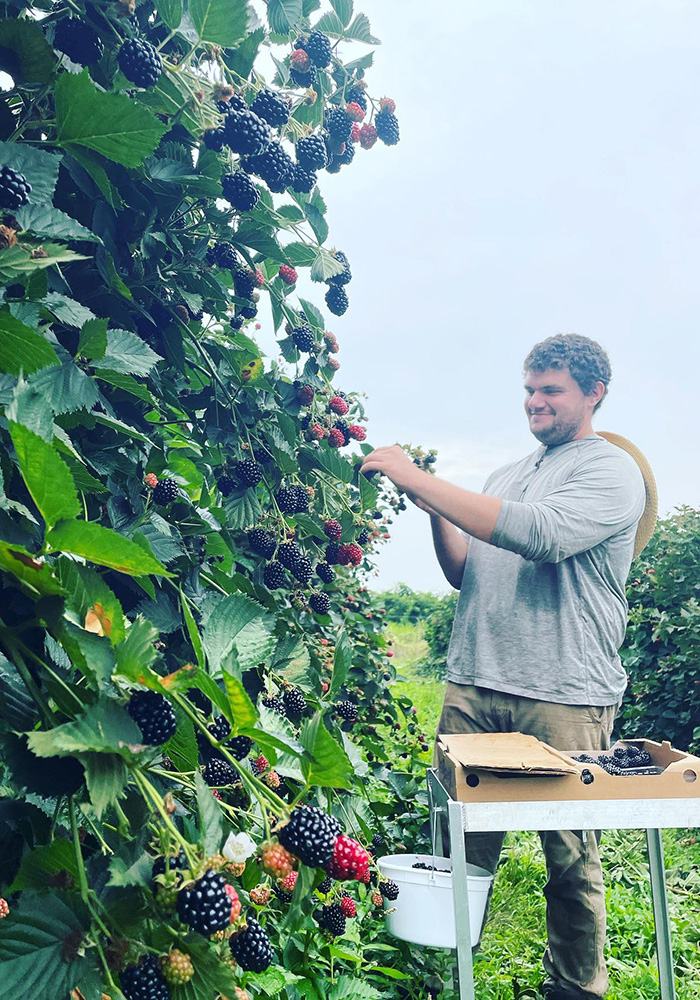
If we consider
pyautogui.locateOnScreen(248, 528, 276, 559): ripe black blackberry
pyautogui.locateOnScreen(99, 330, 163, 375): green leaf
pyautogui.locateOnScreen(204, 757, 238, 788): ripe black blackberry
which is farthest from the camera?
pyautogui.locateOnScreen(248, 528, 276, 559): ripe black blackberry

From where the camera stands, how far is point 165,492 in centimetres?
86

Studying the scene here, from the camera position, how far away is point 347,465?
4.22 ft

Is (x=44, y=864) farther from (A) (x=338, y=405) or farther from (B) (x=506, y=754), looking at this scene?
(B) (x=506, y=754)

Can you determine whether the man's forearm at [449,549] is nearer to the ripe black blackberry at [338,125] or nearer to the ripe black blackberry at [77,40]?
the ripe black blackberry at [338,125]

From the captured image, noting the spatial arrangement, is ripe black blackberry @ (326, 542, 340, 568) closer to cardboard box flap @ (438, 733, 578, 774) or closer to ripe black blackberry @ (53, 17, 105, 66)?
cardboard box flap @ (438, 733, 578, 774)

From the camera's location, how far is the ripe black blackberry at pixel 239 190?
2.98 feet

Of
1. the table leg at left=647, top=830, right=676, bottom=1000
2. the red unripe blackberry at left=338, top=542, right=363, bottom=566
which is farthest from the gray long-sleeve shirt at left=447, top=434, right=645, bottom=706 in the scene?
the red unripe blackberry at left=338, top=542, right=363, bottom=566

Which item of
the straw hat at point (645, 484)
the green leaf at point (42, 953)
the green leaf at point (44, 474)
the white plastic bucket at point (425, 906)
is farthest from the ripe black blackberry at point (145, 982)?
the straw hat at point (645, 484)

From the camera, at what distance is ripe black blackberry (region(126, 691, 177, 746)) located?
44cm

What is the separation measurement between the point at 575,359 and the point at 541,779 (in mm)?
1253

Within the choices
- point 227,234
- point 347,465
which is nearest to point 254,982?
point 347,465

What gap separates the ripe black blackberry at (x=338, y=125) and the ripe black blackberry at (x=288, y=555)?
2.00ft

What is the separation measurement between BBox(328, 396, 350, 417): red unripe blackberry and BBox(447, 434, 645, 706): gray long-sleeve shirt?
2.37 ft

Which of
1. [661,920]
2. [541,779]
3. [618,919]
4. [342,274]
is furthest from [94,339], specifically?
[618,919]
